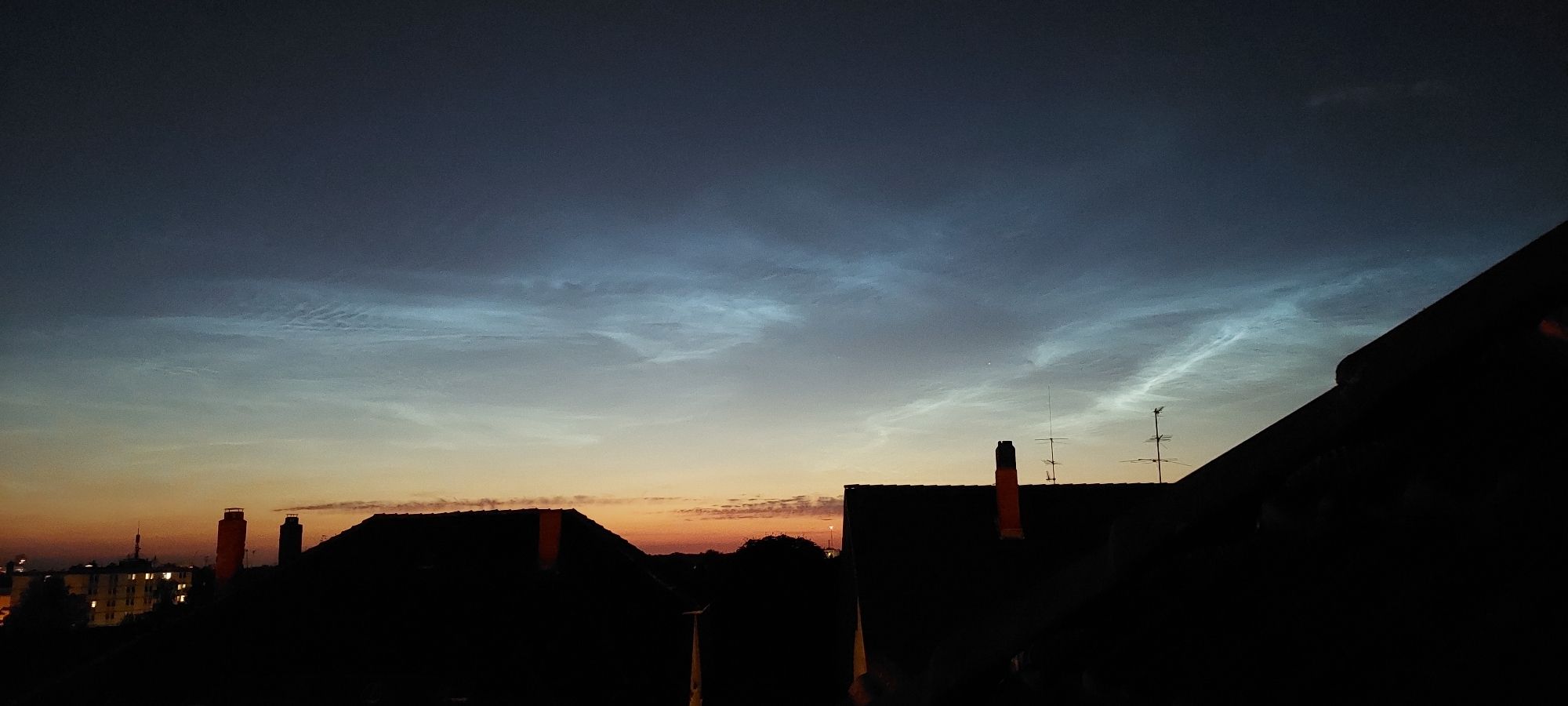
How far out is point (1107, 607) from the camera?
1.63 m

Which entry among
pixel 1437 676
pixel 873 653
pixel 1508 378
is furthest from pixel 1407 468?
pixel 873 653

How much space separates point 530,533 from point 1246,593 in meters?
24.8

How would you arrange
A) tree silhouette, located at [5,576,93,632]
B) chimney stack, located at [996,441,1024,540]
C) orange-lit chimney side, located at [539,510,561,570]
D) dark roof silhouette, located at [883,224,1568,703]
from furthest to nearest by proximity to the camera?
tree silhouette, located at [5,576,93,632] → orange-lit chimney side, located at [539,510,561,570] → chimney stack, located at [996,441,1024,540] → dark roof silhouette, located at [883,224,1568,703]

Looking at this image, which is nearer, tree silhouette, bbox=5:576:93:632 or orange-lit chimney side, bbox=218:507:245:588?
orange-lit chimney side, bbox=218:507:245:588

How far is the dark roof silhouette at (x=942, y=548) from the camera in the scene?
17.8 meters

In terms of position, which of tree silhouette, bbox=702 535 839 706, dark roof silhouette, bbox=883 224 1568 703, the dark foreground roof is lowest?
tree silhouette, bbox=702 535 839 706

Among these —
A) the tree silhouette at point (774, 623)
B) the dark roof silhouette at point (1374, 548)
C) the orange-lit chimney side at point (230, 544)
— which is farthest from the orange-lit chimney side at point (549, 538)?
the dark roof silhouette at point (1374, 548)

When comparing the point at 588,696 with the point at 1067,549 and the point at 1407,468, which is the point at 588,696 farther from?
the point at 1407,468

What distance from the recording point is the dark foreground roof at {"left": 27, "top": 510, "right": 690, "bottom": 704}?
63.9 feet

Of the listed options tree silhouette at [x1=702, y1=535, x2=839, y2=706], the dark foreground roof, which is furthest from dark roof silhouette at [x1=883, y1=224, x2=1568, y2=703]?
tree silhouette at [x1=702, y1=535, x2=839, y2=706]

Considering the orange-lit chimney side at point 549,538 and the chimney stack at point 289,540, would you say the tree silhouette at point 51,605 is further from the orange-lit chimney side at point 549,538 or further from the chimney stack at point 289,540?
the orange-lit chimney side at point 549,538

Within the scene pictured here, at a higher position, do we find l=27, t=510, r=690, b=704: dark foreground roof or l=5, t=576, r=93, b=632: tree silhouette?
l=27, t=510, r=690, b=704: dark foreground roof

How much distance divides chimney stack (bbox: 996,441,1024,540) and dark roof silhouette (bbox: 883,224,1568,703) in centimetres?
1828

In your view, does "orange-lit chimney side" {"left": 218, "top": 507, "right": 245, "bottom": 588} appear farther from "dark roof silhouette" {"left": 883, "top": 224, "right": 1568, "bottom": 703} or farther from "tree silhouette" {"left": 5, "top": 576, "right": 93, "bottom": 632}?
"tree silhouette" {"left": 5, "top": 576, "right": 93, "bottom": 632}
